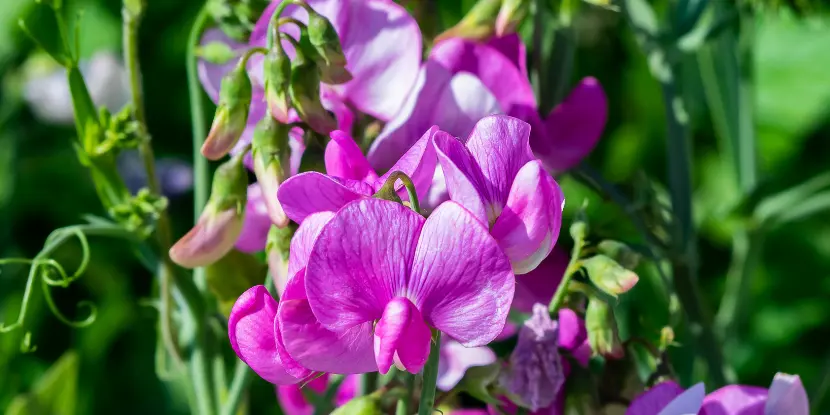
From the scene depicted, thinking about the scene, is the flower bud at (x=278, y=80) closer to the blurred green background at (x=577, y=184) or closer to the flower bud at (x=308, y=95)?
the flower bud at (x=308, y=95)

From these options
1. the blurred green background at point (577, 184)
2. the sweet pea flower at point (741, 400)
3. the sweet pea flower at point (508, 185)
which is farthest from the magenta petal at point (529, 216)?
the blurred green background at point (577, 184)

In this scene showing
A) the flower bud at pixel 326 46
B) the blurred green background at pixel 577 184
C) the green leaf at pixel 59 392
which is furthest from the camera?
the blurred green background at pixel 577 184

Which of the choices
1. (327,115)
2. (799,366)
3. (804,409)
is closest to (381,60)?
(327,115)

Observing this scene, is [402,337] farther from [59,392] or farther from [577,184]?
[577,184]

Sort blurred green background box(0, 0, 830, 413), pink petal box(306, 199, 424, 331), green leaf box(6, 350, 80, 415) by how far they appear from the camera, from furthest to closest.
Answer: blurred green background box(0, 0, 830, 413) → green leaf box(6, 350, 80, 415) → pink petal box(306, 199, 424, 331)

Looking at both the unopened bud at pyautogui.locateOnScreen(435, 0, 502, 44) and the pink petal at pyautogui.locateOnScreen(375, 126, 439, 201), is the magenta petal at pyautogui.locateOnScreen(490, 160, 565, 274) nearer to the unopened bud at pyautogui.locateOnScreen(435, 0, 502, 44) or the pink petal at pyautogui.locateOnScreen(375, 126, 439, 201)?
the pink petal at pyautogui.locateOnScreen(375, 126, 439, 201)

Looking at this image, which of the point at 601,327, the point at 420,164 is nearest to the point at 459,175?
the point at 420,164

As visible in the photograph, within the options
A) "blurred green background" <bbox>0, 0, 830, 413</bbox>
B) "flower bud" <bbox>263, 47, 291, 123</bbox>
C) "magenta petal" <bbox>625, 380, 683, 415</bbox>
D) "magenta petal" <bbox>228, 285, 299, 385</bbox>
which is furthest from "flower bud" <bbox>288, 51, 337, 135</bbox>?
"blurred green background" <bbox>0, 0, 830, 413</bbox>
